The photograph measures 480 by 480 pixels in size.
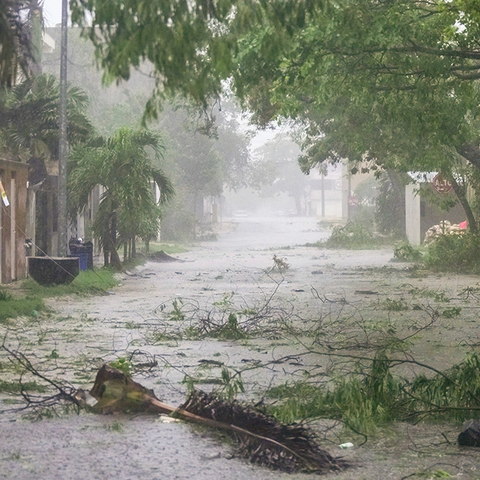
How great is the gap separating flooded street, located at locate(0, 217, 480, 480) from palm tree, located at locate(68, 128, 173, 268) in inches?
81.8

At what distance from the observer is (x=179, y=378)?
A: 1058 cm

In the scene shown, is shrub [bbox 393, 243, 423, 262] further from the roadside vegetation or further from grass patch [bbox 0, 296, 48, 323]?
grass patch [bbox 0, 296, 48, 323]

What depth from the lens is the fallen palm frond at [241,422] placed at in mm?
6793

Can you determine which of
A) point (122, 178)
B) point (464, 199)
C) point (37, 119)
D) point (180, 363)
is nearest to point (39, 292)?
point (122, 178)

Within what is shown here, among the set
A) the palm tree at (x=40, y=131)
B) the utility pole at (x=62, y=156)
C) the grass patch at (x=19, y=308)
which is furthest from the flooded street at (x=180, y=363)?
the palm tree at (x=40, y=131)

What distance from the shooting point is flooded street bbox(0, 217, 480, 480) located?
686cm

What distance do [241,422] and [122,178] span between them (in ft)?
69.6

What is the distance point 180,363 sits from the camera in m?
11.7

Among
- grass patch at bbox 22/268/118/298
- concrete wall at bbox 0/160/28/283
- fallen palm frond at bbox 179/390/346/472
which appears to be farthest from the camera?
concrete wall at bbox 0/160/28/283

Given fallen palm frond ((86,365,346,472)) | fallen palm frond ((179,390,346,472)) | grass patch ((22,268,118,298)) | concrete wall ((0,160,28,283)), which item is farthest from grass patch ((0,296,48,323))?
fallen palm frond ((179,390,346,472))

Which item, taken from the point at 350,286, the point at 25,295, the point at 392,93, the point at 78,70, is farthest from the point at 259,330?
the point at 78,70

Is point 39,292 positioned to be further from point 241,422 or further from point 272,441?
point 272,441

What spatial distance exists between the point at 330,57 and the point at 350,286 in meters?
9.66

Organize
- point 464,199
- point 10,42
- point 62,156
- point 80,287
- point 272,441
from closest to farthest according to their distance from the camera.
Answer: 1. point 272,441
2. point 10,42
3. point 80,287
4. point 62,156
5. point 464,199
